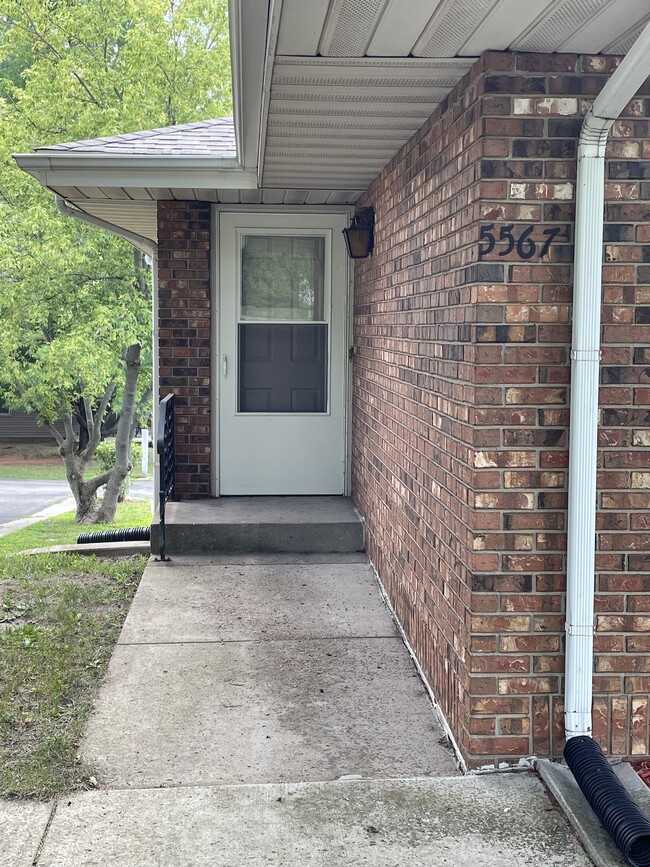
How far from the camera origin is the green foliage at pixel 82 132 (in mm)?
13391

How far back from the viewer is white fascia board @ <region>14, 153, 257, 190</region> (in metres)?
5.79

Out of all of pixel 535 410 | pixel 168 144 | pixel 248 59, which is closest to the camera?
pixel 535 410

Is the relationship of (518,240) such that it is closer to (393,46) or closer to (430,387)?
(393,46)

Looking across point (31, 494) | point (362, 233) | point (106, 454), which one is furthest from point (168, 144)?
point (106, 454)

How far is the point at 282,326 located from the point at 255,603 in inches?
103

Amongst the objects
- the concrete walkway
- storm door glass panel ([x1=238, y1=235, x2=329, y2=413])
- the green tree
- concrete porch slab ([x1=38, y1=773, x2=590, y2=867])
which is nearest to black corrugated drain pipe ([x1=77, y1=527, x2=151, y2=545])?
storm door glass panel ([x1=238, y1=235, x2=329, y2=413])

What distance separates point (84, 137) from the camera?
1399 cm

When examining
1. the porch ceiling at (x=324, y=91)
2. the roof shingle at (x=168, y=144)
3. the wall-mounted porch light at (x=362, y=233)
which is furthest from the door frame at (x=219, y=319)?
the wall-mounted porch light at (x=362, y=233)

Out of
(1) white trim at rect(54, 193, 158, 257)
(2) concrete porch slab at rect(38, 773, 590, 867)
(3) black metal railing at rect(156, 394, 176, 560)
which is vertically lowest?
(2) concrete porch slab at rect(38, 773, 590, 867)

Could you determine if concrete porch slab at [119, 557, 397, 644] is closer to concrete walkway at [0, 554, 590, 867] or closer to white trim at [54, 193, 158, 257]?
concrete walkway at [0, 554, 590, 867]

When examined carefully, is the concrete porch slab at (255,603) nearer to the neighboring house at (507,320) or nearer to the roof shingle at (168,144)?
the neighboring house at (507,320)

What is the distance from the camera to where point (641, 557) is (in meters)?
3.31

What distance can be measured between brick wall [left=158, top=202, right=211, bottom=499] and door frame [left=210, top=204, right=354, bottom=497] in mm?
52

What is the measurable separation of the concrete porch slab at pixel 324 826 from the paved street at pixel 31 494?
14136 millimetres
